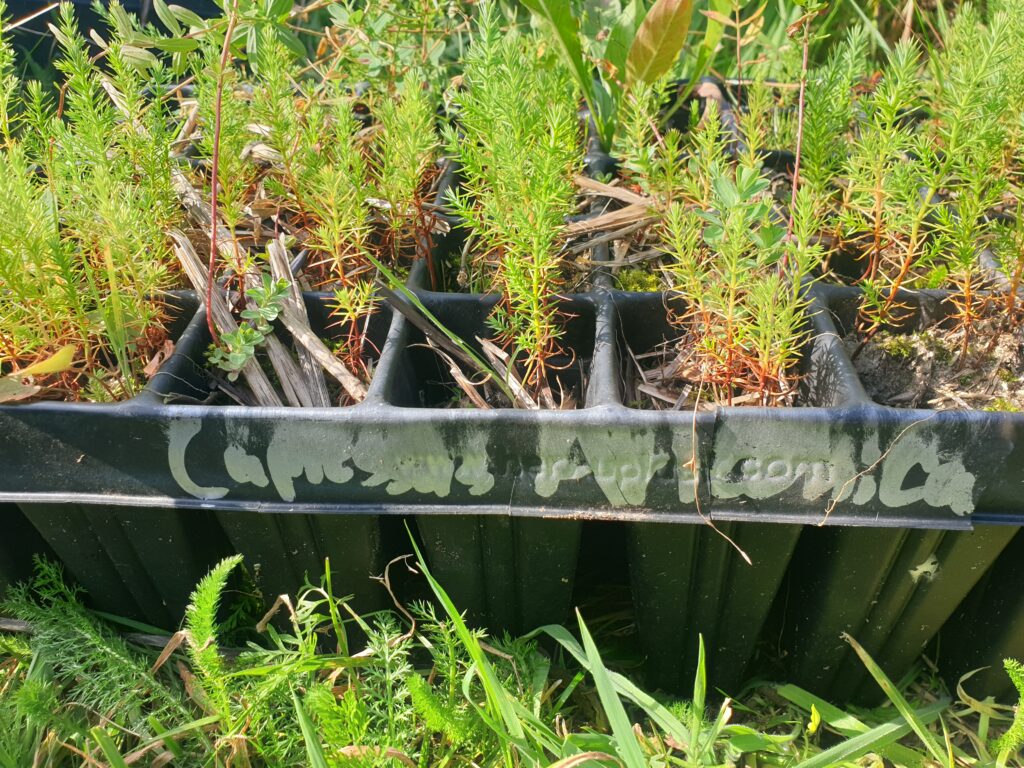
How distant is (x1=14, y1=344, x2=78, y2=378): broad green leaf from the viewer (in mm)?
903

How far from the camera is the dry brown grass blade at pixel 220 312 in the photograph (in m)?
1.01

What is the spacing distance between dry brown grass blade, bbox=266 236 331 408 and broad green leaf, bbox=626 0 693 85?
52cm

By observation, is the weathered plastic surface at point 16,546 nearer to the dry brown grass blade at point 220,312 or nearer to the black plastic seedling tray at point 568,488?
the black plastic seedling tray at point 568,488

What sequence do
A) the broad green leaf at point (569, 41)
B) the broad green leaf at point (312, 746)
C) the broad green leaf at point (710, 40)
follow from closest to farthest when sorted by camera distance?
the broad green leaf at point (312, 746) → the broad green leaf at point (569, 41) → the broad green leaf at point (710, 40)

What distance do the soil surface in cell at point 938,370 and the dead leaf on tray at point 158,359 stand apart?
820 mm

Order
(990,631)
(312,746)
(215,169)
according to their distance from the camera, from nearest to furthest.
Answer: (312,746)
(215,169)
(990,631)

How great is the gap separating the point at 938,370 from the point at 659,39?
0.56 m

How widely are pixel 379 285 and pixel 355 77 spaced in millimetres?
452

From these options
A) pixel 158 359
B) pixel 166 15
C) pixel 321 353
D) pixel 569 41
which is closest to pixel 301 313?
pixel 321 353

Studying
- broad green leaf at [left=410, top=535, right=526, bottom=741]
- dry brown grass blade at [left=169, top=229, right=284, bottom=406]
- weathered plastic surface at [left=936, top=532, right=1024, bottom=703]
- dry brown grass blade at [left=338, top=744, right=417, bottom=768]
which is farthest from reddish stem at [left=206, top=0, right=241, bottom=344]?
weathered plastic surface at [left=936, top=532, right=1024, bottom=703]

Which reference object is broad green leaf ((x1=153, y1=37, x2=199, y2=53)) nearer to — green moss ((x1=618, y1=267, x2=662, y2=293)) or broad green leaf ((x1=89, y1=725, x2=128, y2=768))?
green moss ((x1=618, y1=267, x2=662, y2=293))

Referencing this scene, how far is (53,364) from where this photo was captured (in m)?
0.90

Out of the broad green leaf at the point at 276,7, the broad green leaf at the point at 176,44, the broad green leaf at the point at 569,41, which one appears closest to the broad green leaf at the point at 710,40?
the broad green leaf at the point at 569,41

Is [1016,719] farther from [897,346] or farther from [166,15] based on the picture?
[166,15]
